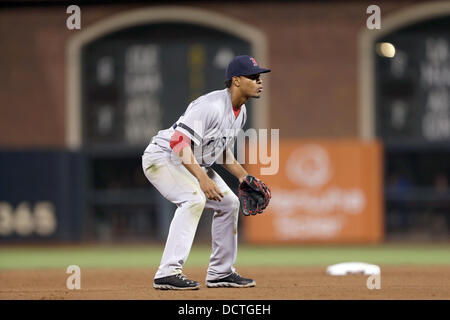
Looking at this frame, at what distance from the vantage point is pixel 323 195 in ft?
52.6

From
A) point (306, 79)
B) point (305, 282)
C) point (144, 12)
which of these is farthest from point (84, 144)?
point (305, 282)

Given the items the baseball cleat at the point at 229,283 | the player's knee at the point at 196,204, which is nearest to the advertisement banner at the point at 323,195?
the baseball cleat at the point at 229,283

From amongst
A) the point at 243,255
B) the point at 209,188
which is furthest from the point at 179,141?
the point at 243,255

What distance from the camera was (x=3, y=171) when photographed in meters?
16.6

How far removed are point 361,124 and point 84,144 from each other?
17.4 ft

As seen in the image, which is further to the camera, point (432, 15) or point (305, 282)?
point (432, 15)

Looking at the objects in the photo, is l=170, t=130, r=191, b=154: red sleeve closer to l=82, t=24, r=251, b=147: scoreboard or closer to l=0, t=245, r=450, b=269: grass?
l=0, t=245, r=450, b=269: grass

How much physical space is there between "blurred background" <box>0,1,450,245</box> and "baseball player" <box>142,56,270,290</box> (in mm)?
8638

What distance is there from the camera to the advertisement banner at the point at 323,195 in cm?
1600

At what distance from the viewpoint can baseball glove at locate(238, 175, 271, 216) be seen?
24.8ft

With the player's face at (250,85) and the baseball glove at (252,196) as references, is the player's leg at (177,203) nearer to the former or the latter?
the baseball glove at (252,196)

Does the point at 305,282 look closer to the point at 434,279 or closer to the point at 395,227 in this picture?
the point at 434,279

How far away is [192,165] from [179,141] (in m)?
0.22

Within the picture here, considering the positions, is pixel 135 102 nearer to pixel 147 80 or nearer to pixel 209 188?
pixel 147 80
